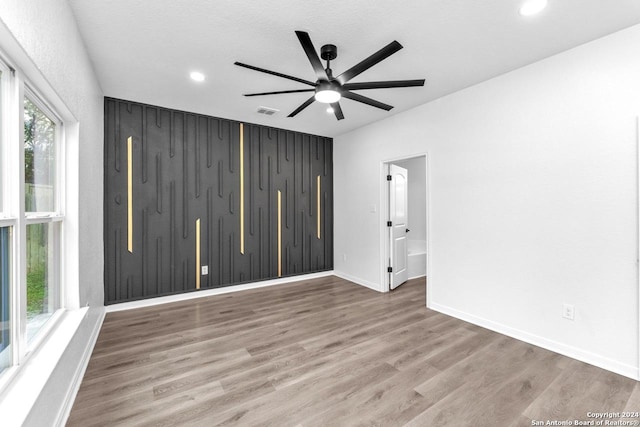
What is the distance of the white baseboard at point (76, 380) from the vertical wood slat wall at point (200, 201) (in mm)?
1028

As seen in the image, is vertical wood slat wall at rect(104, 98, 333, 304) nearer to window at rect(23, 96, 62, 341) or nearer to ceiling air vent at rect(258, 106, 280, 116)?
ceiling air vent at rect(258, 106, 280, 116)

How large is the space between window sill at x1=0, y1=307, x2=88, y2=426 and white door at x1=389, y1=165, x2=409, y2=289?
156 inches

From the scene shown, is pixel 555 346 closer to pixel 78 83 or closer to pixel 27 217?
pixel 27 217

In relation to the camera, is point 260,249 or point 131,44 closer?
point 131,44

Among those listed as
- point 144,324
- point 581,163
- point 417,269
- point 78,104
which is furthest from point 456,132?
point 144,324

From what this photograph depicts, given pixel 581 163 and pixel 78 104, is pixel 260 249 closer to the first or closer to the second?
pixel 78 104

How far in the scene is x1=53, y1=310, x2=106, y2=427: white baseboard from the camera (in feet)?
5.61

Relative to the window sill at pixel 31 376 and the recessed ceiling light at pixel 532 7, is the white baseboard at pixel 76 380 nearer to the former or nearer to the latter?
the window sill at pixel 31 376

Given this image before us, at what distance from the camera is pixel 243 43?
2412mm

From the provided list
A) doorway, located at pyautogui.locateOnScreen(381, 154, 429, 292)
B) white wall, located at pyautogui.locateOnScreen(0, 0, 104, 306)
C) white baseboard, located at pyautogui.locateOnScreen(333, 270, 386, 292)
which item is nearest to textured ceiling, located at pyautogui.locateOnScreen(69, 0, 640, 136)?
white wall, located at pyautogui.locateOnScreen(0, 0, 104, 306)

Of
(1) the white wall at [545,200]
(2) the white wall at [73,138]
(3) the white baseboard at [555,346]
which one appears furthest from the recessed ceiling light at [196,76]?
(3) the white baseboard at [555,346]

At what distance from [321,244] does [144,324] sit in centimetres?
310

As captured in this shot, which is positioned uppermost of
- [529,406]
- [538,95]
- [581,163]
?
[538,95]

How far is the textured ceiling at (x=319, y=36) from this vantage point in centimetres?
200
